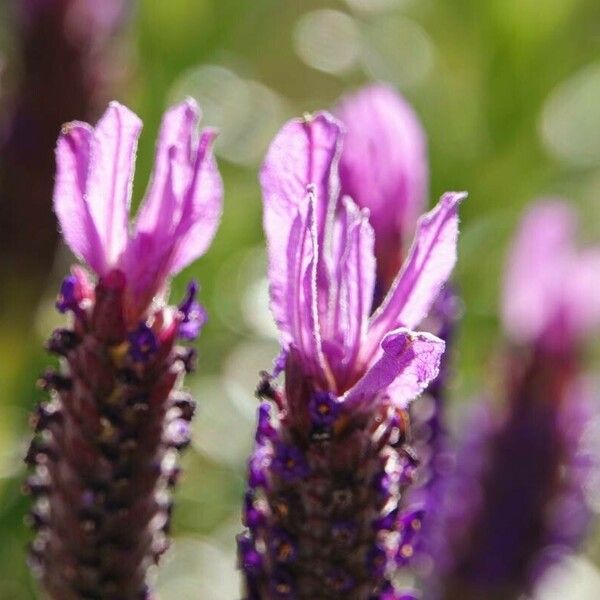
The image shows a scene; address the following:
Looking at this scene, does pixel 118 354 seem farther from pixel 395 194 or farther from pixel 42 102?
pixel 42 102

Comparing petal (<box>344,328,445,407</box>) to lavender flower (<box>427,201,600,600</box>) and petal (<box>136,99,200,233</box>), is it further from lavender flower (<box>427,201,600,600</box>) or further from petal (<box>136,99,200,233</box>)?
lavender flower (<box>427,201,600,600</box>)

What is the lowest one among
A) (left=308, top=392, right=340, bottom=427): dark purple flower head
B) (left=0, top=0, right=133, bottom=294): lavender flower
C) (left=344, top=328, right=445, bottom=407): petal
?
(left=308, top=392, right=340, bottom=427): dark purple flower head

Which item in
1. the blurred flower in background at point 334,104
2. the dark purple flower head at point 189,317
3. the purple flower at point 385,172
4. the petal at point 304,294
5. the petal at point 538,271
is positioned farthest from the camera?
the blurred flower in background at point 334,104

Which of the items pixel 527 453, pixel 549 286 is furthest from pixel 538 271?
pixel 527 453

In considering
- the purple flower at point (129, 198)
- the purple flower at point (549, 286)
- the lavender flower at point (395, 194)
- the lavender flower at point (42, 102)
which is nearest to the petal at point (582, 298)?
the purple flower at point (549, 286)

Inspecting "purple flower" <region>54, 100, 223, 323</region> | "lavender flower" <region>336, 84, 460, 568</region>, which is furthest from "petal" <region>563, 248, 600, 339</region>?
"purple flower" <region>54, 100, 223, 323</region>

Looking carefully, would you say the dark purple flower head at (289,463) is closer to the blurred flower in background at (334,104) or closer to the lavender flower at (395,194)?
the lavender flower at (395,194)

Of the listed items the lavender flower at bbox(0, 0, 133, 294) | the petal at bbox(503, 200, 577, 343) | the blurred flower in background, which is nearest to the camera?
the petal at bbox(503, 200, 577, 343)
